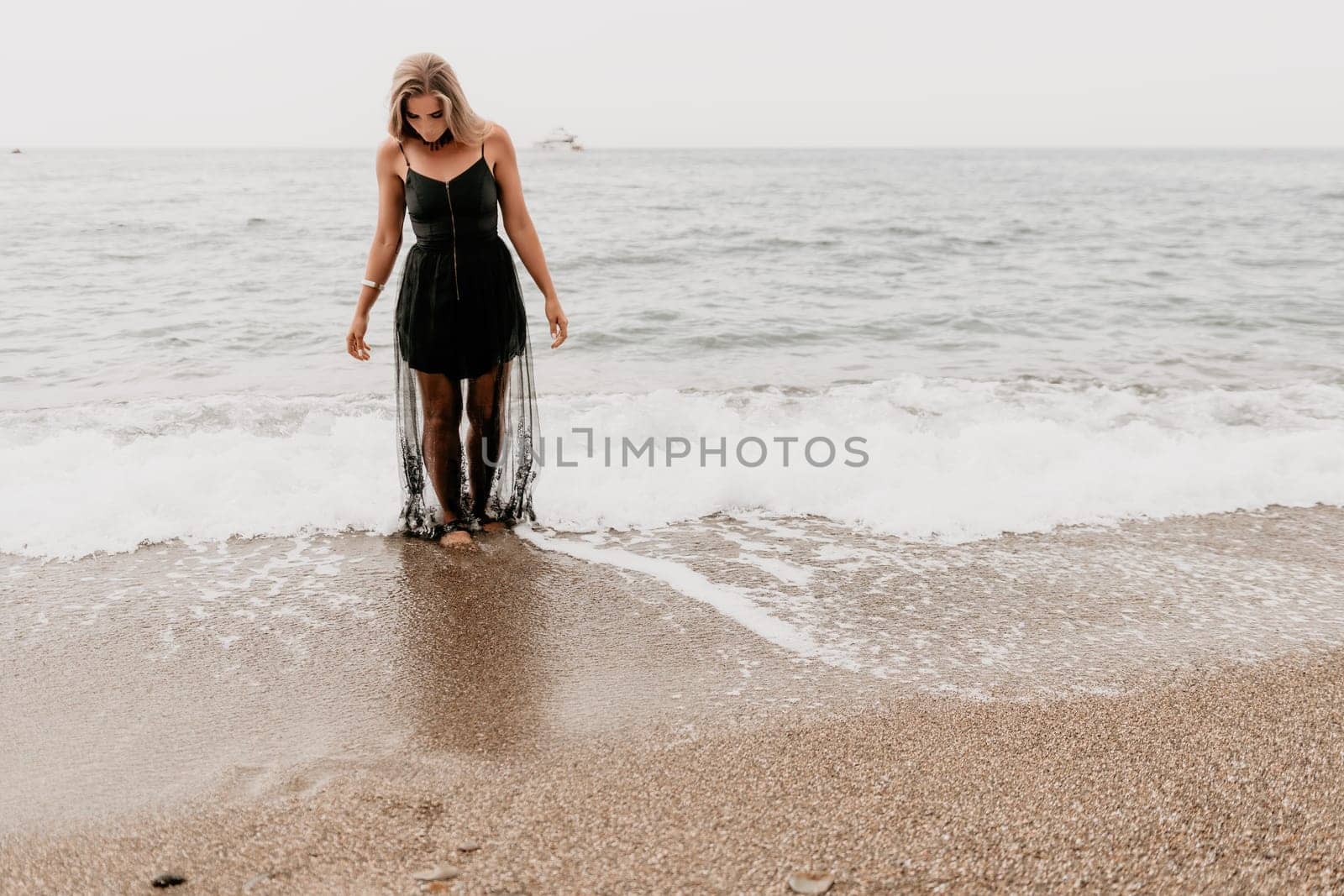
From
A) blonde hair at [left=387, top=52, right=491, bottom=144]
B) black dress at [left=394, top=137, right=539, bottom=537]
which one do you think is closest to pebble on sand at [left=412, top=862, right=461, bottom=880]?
black dress at [left=394, top=137, right=539, bottom=537]

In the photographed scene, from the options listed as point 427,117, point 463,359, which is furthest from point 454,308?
point 427,117

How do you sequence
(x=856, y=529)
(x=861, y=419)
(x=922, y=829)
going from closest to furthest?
(x=922, y=829) → (x=856, y=529) → (x=861, y=419)

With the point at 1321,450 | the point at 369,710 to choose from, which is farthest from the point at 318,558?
the point at 1321,450

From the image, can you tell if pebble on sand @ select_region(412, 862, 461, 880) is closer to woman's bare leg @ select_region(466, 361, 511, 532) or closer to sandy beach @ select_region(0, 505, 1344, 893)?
sandy beach @ select_region(0, 505, 1344, 893)

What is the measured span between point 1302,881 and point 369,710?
2.18 metres

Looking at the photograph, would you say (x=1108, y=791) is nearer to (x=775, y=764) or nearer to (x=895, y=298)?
(x=775, y=764)

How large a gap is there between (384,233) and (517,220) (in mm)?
508

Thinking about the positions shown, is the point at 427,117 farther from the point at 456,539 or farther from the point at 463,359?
the point at 456,539

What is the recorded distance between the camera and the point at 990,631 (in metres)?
3.03

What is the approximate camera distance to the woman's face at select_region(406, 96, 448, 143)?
10.4 ft

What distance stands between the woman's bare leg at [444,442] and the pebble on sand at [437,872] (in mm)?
1986

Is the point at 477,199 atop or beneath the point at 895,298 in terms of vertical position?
atop

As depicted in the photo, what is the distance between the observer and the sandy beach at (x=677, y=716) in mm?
1875

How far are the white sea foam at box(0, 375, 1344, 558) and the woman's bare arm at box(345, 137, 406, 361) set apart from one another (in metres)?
0.84
